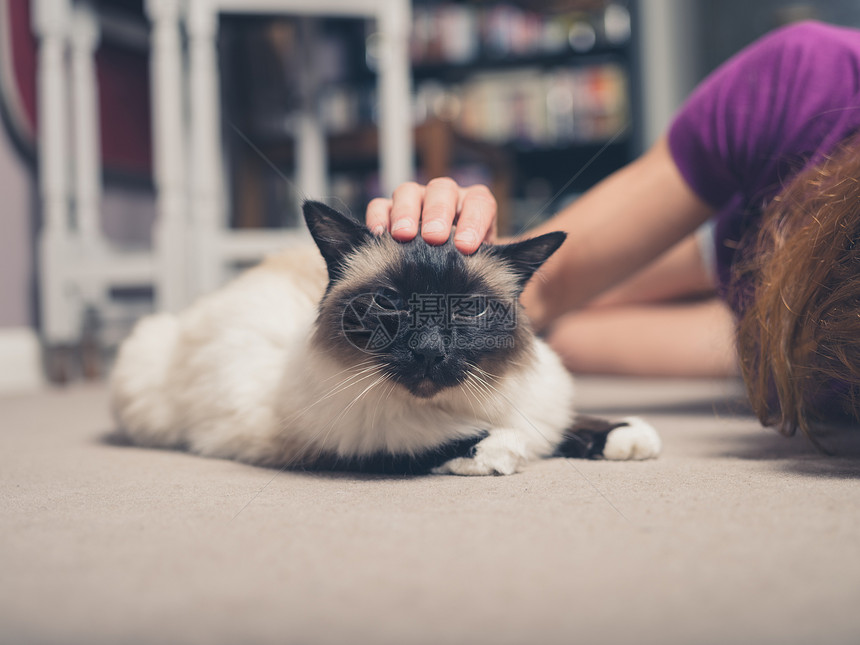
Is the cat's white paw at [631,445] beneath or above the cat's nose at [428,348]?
beneath

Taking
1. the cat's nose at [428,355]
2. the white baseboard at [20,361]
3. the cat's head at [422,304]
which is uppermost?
the cat's head at [422,304]

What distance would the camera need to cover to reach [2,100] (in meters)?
2.67

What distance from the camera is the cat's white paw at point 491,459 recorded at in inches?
39.5

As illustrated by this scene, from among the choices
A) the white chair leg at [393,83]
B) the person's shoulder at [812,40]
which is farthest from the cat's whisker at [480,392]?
the white chair leg at [393,83]

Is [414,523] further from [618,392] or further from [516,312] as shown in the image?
[618,392]

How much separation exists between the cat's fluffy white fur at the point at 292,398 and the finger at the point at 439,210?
0.21m

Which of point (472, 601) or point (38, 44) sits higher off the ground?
point (38, 44)

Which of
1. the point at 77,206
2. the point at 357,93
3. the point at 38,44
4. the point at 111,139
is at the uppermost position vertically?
the point at 357,93

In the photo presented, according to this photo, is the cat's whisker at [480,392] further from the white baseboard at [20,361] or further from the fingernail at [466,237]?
the white baseboard at [20,361]

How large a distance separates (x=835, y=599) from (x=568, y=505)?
32 centimetres

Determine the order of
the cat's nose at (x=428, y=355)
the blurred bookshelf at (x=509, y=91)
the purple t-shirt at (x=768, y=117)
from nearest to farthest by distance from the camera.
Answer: the cat's nose at (x=428, y=355)
the purple t-shirt at (x=768, y=117)
the blurred bookshelf at (x=509, y=91)

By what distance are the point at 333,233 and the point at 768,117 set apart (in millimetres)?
869

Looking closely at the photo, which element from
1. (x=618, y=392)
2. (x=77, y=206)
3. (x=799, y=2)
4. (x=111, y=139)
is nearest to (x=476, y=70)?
(x=799, y=2)

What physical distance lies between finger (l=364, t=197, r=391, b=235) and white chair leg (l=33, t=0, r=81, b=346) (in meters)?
1.97
